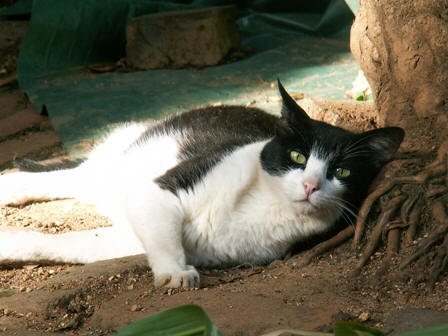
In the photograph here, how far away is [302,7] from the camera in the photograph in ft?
21.0

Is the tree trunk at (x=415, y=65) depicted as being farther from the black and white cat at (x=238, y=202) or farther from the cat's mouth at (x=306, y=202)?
the cat's mouth at (x=306, y=202)

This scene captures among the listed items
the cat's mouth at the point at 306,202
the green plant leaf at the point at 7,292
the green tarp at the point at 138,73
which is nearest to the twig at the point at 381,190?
the cat's mouth at the point at 306,202

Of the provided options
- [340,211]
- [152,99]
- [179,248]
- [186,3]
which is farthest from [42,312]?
[186,3]

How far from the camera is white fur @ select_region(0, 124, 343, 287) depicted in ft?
7.82

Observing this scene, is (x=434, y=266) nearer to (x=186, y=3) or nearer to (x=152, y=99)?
(x=152, y=99)

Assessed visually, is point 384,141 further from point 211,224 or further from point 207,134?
point 207,134

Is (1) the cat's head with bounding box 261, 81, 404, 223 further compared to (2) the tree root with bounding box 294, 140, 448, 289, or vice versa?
(1) the cat's head with bounding box 261, 81, 404, 223

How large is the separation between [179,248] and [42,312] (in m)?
0.64

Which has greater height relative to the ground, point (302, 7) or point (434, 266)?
point (302, 7)

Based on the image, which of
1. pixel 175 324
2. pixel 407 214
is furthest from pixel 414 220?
pixel 175 324

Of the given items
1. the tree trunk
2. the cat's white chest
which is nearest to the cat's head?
the cat's white chest

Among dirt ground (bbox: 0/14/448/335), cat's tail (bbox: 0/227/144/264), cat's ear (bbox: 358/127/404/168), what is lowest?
cat's tail (bbox: 0/227/144/264)

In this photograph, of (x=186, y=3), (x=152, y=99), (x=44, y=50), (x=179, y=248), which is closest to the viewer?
(x=179, y=248)

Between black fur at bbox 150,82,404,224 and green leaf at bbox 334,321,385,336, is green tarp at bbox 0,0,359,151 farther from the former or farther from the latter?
green leaf at bbox 334,321,385,336
